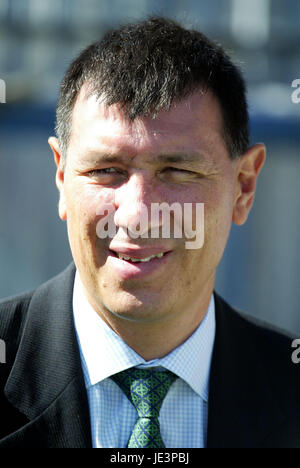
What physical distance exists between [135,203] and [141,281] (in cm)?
23

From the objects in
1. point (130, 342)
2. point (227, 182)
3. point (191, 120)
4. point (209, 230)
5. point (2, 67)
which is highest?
point (2, 67)

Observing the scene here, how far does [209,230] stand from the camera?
Answer: 2.15 m

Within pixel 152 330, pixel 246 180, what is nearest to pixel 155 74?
pixel 246 180

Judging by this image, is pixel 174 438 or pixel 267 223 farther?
pixel 267 223

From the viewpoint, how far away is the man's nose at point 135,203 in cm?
199

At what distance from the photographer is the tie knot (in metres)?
2.10

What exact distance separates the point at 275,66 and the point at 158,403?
5865 millimetres

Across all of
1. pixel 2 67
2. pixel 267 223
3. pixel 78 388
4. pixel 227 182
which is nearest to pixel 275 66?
pixel 267 223

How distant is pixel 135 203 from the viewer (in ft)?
6.56

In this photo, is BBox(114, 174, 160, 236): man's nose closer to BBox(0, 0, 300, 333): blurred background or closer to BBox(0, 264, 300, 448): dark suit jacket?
BBox(0, 264, 300, 448): dark suit jacket

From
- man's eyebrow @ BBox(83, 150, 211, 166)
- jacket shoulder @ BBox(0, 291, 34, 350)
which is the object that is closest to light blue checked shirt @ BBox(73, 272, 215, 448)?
jacket shoulder @ BBox(0, 291, 34, 350)

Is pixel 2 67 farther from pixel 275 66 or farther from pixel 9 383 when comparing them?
pixel 9 383
